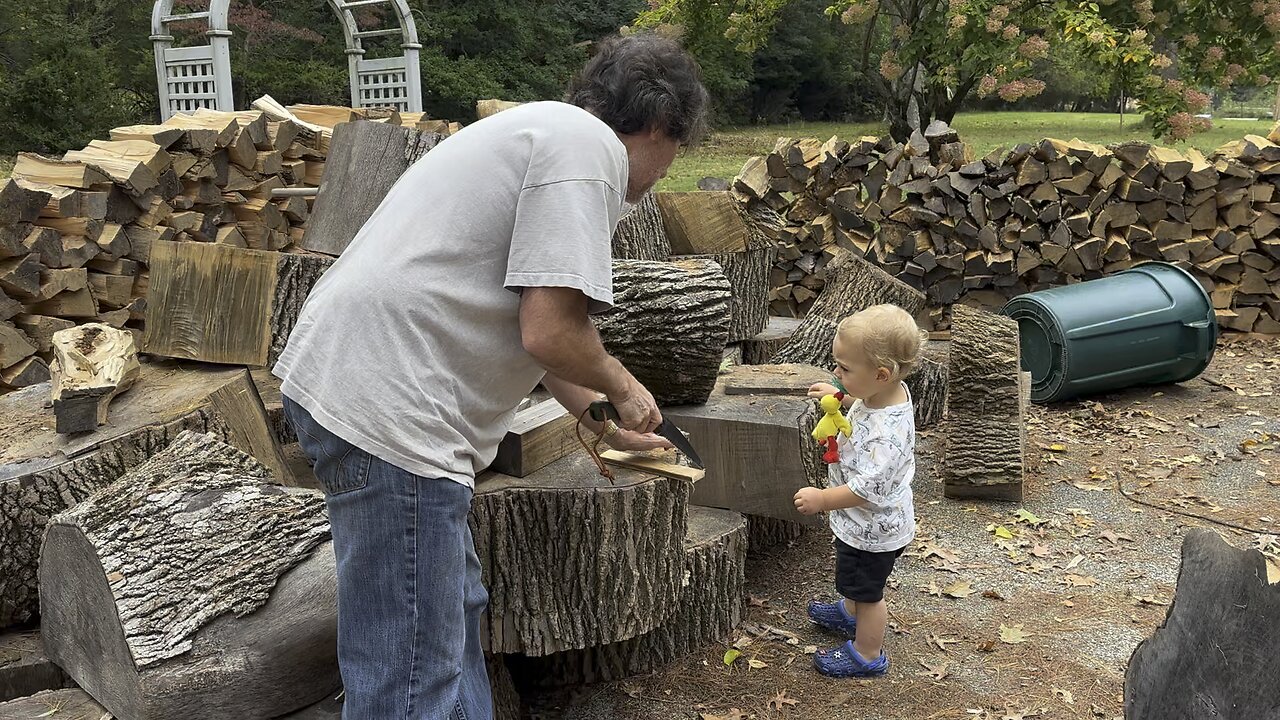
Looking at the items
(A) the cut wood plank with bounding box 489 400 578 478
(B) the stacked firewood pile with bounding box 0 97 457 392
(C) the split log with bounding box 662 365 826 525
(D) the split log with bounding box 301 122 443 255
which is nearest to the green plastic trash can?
(C) the split log with bounding box 662 365 826 525

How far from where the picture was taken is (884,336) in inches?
113

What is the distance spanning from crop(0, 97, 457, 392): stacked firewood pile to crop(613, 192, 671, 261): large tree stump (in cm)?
136

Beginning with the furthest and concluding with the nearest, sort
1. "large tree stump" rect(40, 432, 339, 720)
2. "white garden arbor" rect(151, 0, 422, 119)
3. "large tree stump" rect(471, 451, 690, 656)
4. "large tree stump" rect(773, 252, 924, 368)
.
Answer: "white garden arbor" rect(151, 0, 422, 119)
"large tree stump" rect(773, 252, 924, 368)
"large tree stump" rect(471, 451, 690, 656)
"large tree stump" rect(40, 432, 339, 720)

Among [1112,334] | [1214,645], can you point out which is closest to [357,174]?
[1214,645]

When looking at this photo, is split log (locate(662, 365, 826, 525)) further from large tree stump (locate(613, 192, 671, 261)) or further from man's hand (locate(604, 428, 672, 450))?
large tree stump (locate(613, 192, 671, 261))

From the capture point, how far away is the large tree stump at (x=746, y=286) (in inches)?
187

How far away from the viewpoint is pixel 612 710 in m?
3.07

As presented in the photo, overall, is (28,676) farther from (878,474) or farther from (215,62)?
(215,62)

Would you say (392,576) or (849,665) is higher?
(392,576)

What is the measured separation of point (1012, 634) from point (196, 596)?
8.44 feet

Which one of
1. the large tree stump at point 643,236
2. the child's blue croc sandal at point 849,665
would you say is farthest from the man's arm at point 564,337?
the large tree stump at point 643,236

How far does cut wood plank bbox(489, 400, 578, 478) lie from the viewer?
2.70m

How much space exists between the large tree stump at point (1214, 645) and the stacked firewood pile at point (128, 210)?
414 cm

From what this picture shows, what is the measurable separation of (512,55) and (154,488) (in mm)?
20489
